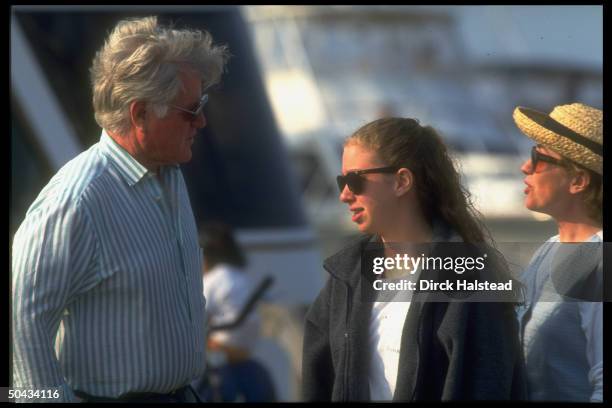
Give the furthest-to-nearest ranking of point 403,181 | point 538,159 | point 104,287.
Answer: point 538,159
point 403,181
point 104,287

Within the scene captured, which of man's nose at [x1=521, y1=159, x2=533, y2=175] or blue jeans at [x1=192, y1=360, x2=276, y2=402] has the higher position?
man's nose at [x1=521, y1=159, x2=533, y2=175]

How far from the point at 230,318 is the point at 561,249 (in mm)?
3515

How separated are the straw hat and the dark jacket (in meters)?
0.41

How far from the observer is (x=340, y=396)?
10.5 ft

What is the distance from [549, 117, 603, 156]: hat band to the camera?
3.30m

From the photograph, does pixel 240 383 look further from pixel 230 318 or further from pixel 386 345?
pixel 386 345

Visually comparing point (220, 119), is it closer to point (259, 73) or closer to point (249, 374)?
point (259, 73)

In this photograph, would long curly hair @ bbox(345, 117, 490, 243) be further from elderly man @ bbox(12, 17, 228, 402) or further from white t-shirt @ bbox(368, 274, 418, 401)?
elderly man @ bbox(12, 17, 228, 402)

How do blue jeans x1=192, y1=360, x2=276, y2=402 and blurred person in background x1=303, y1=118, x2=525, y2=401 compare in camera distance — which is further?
blue jeans x1=192, y1=360, x2=276, y2=402

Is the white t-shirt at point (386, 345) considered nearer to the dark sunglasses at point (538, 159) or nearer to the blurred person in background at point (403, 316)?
the blurred person in background at point (403, 316)

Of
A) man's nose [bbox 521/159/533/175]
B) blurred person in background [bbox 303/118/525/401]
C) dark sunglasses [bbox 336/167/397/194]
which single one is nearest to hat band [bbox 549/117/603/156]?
man's nose [bbox 521/159/533/175]

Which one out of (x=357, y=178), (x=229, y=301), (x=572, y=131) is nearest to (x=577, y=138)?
(x=572, y=131)

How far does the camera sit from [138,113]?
3219 millimetres
